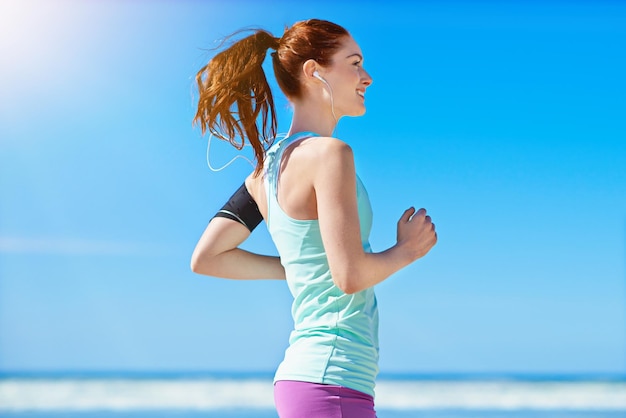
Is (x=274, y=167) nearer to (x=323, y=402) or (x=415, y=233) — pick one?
(x=415, y=233)

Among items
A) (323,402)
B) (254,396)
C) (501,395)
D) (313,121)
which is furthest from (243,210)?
(501,395)

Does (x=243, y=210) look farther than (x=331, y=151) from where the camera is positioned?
Yes

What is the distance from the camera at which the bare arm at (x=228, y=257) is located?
1912mm

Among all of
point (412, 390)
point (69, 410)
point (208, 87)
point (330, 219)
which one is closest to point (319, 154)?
point (330, 219)

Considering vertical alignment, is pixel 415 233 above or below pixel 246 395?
below

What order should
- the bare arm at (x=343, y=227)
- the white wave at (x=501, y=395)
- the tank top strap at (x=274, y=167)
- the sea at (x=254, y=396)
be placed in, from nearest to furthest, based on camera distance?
the bare arm at (x=343, y=227)
the tank top strap at (x=274, y=167)
the sea at (x=254, y=396)
the white wave at (x=501, y=395)

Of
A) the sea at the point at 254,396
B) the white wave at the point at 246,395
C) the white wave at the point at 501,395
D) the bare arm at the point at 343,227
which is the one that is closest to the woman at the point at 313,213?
the bare arm at the point at 343,227

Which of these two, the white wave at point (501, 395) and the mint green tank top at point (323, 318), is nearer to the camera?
the mint green tank top at point (323, 318)

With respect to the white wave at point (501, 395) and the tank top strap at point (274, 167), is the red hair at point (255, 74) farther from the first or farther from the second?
the white wave at point (501, 395)

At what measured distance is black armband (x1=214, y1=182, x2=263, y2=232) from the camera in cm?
186

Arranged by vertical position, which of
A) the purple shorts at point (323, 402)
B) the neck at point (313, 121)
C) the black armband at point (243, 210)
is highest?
the neck at point (313, 121)

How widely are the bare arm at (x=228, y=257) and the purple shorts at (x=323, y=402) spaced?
1.35 feet

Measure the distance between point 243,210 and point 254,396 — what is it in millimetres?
13444

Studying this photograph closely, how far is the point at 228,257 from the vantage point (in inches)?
76.6
